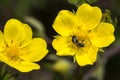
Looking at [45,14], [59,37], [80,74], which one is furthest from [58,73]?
[45,14]

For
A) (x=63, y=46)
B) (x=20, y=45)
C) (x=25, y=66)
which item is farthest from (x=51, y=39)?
(x=25, y=66)

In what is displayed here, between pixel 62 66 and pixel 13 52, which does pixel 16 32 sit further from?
pixel 62 66

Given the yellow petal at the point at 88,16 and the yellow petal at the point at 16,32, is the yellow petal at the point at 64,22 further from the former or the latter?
the yellow petal at the point at 16,32

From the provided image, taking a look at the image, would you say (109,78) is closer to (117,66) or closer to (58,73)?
(117,66)

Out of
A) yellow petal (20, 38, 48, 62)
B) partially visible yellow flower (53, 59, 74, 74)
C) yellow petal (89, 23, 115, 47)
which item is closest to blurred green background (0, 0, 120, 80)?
partially visible yellow flower (53, 59, 74, 74)

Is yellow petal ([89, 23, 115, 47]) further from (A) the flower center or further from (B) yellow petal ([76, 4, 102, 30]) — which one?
(A) the flower center

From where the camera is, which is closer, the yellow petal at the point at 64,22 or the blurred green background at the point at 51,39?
the yellow petal at the point at 64,22

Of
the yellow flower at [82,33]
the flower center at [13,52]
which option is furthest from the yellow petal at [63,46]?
the flower center at [13,52]
